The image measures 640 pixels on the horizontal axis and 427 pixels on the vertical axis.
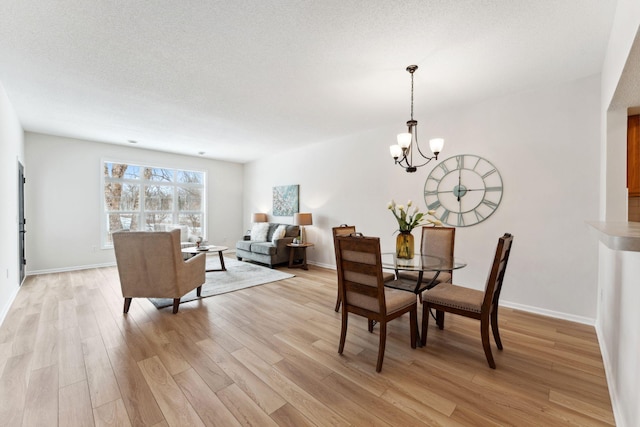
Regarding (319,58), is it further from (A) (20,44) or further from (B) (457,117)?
(A) (20,44)

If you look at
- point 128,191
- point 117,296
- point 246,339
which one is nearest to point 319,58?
point 246,339

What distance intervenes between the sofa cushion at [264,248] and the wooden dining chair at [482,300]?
3554 mm

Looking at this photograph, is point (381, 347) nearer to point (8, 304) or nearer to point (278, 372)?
point (278, 372)

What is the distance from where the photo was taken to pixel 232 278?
455cm

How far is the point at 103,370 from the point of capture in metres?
1.96

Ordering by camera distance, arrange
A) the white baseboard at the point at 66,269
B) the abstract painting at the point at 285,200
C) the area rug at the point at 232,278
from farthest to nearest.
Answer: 1. the abstract painting at the point at 285,200
2. the white baseboard at the point at 66,269
3. the area rug at the point at 232,278

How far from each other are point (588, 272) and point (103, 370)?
456 centimetres

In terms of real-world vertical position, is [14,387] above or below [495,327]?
below

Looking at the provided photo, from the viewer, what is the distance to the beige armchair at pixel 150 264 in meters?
2.91

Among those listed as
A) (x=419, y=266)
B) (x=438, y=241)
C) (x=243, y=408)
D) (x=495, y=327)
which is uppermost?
(x=438, y=241)

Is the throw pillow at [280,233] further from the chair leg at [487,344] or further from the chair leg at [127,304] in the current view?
the chair leg at [487,344]

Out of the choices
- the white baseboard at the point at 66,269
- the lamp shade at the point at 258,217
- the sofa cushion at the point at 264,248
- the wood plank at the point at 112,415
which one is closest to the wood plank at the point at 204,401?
the wood plank at the point at 112,415

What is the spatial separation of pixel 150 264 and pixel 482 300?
10.8 ft

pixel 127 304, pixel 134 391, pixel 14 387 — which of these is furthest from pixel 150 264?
pixel 134 391
